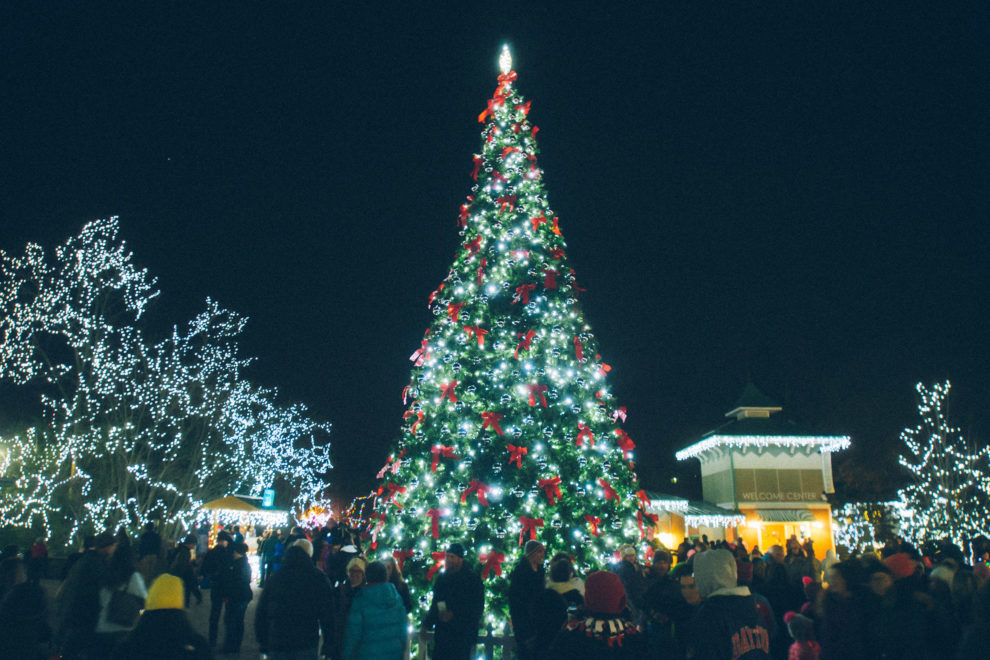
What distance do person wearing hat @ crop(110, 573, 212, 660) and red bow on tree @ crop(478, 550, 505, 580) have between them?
4850 mm

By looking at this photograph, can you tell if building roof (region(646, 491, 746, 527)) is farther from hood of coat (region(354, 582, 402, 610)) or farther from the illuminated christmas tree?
hood of coat (region(354, 582, 402, 610))

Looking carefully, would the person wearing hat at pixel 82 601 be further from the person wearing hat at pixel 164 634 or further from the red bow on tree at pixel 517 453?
the red bow on tree at pixel 517 453

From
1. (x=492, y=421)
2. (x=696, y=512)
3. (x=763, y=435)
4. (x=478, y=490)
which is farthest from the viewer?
(x=763, y=435)

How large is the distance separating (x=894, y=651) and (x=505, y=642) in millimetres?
3934

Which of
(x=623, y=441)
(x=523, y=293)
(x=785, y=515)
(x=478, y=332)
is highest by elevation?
(x=523, y=293)

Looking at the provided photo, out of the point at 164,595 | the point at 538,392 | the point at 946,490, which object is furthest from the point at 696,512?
the point at 164,595

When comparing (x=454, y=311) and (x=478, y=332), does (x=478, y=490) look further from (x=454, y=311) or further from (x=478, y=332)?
(x=454, y=311)

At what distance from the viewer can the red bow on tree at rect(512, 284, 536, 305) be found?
9.50m

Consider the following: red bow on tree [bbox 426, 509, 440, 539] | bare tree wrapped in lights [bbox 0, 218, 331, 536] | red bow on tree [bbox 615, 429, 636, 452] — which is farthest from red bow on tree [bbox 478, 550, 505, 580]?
bare tree wrapped in lights [bbox 0, 218, 331, 536]

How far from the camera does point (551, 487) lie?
28.2 feet

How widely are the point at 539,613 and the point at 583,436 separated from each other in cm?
363

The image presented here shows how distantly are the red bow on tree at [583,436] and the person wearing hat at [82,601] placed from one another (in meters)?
5.68

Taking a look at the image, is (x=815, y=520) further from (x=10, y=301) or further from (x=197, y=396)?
(x=10, y=301)

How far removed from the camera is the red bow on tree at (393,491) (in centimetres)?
907
